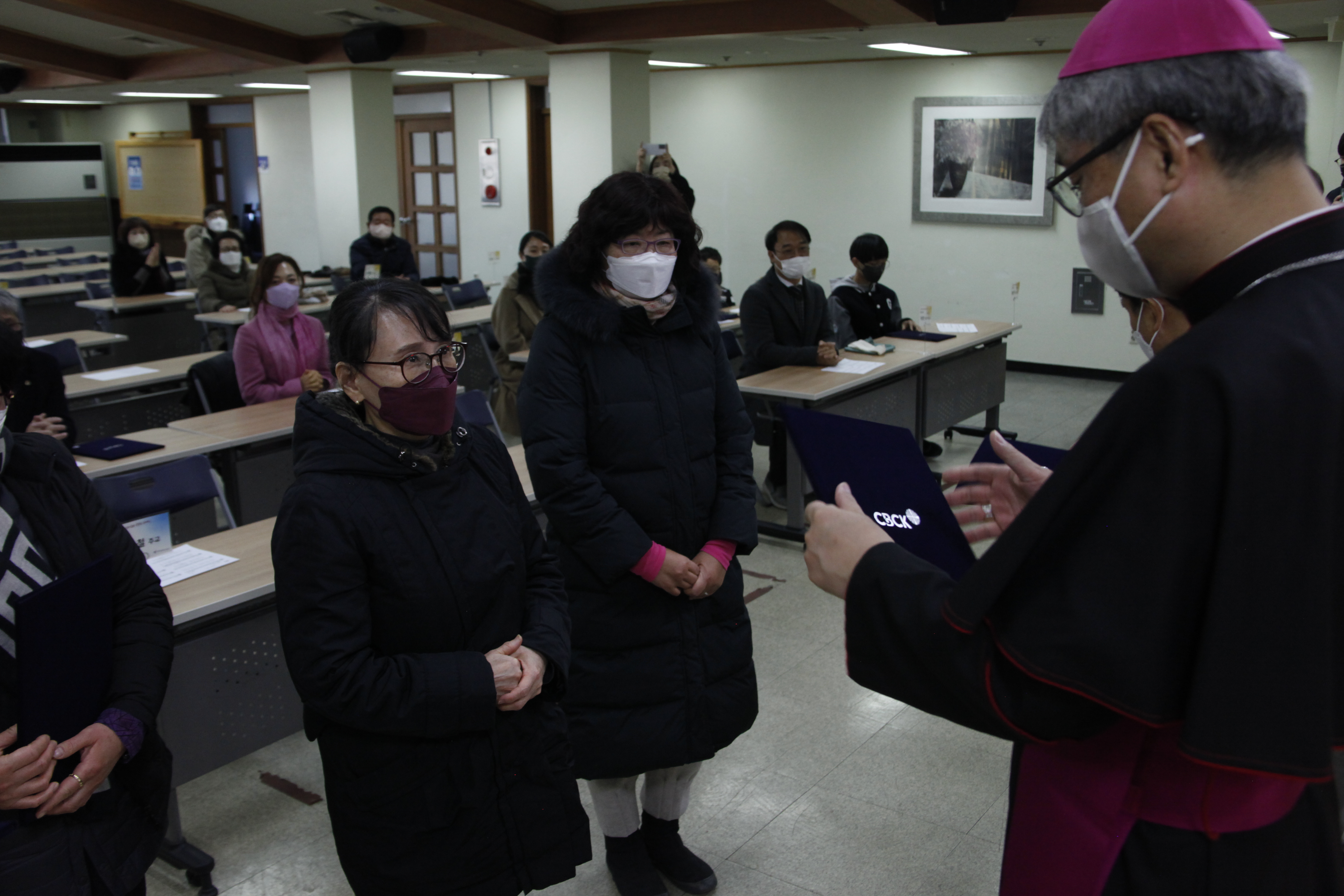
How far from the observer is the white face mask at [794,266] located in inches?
212

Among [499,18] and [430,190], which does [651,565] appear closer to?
[499,18]

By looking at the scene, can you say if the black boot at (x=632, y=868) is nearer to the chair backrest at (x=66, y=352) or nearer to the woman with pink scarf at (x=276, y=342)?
the woman with pink scarf at (x=276, y=342)

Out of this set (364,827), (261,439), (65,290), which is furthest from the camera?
(65,290)

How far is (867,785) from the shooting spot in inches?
123

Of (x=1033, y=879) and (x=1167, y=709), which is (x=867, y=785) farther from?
(x=1167, y=709)

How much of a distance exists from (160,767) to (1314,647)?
1772mm

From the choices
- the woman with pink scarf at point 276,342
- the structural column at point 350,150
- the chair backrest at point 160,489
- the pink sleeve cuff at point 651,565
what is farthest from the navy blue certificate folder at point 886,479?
the structural column at point 350,150

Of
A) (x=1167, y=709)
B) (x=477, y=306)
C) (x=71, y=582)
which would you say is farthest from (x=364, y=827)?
(x=477, y=306)

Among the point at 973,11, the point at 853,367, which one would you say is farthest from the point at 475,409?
the point at 973,11

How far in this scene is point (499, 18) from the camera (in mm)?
7625

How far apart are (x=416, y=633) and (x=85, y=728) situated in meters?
0.55

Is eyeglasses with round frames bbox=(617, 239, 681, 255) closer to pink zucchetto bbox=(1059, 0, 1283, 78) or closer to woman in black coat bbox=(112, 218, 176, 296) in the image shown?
pink zucchetto bbox=(1059, 0, 1283, 78)

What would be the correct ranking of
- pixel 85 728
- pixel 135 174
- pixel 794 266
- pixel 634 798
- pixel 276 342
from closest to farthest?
pixel 85 728
pixel 634 798
pixel 276 342
pixel 794 266
pixel 135 174

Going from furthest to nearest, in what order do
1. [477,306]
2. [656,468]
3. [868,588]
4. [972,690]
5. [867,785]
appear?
[477,306] → [867,785] → [656,468] → [868,588] → [972,690]
